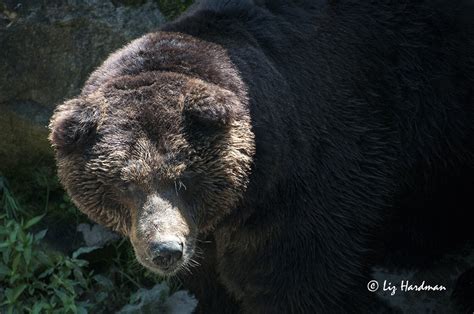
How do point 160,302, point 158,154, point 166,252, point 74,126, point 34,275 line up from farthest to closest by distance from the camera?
point 34,275 < point 160,302 < point 74,126 < point 158,154 < point 166,252

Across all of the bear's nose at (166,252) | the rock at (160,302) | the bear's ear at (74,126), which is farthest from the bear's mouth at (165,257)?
the rock at (160,302)

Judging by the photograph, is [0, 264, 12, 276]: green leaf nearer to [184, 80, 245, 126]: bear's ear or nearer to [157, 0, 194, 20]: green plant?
[157, 0, 194, 20]: green plant

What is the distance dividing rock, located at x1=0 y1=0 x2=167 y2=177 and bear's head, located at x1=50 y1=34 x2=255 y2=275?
183 cm

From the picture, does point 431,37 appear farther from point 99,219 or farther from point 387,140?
point 99,219

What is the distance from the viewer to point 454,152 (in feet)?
20.8

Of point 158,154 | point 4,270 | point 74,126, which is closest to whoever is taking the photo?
point 158,154

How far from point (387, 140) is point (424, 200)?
30.8 inches

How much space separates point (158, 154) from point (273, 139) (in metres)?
0.82

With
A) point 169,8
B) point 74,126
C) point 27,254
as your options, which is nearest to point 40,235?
point 27,254

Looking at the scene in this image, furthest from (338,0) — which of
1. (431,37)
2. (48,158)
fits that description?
(48,158)

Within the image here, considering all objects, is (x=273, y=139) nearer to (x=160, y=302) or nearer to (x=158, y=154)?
(x=158, y=154)

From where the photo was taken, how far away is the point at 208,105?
4.88 meters

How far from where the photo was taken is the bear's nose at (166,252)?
4676 mm

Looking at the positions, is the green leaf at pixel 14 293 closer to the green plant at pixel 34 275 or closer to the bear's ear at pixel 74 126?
the green plant at pixel 34 275
